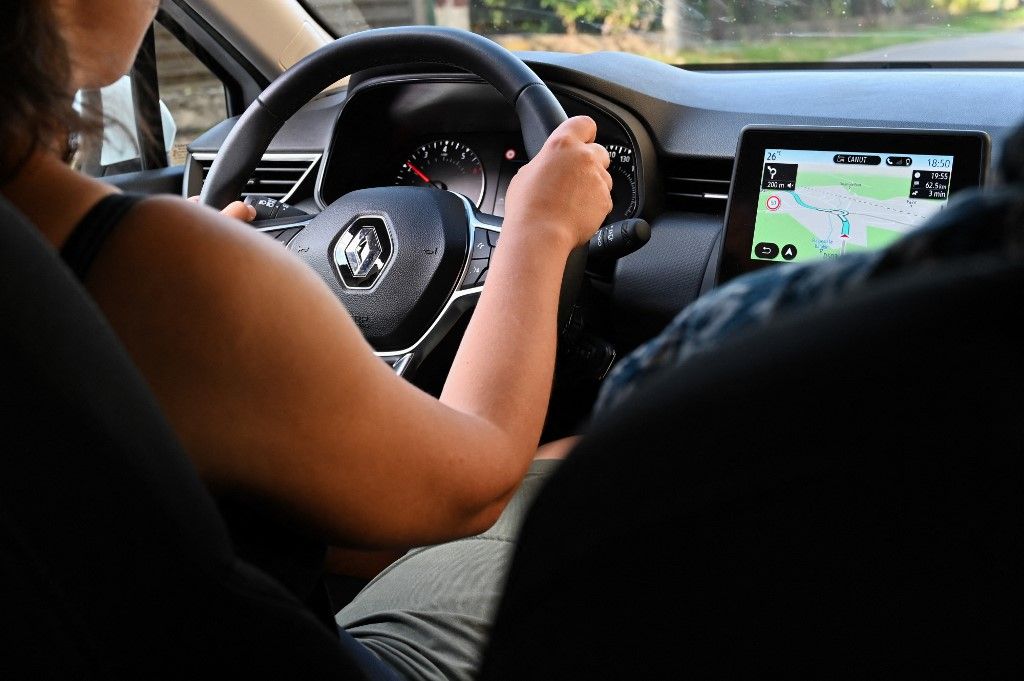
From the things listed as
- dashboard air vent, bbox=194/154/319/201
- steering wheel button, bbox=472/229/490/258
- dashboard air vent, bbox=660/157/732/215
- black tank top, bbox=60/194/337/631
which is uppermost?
black tank top, bbox=60/194/337/631

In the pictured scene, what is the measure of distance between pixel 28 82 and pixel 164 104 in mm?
1799

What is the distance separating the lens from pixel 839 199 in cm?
134

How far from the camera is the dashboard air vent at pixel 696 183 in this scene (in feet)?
5.82

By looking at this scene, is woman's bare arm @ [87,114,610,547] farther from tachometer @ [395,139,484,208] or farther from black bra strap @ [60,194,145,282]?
tachometer @ [395,139,484,208]

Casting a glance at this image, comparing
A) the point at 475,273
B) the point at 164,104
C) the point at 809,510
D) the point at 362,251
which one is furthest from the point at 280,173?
the point at 809,510

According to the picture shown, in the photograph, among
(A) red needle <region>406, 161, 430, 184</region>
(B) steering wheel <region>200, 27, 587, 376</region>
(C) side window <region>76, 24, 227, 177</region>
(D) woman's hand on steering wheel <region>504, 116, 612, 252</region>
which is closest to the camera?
(D) woman's hand on steering wheel <region>504, 116, 612, 252</region>

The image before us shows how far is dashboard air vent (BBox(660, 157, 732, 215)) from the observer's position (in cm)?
177

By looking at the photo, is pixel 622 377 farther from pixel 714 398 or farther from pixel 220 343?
pixel 220 343

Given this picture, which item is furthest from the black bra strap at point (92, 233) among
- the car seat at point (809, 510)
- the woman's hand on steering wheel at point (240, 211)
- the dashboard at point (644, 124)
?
the dashboard at point (644, 124)

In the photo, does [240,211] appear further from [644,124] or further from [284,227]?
[644,124]

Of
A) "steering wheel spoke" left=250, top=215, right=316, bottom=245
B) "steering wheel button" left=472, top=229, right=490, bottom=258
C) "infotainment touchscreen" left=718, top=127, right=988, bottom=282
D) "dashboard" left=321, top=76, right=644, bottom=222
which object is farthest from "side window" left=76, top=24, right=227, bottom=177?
"infotainment touchscreen" left=718, top=127, right=988, bottom=282

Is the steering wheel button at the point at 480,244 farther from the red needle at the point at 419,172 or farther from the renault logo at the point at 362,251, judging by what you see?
the red needle at the point at 419,172

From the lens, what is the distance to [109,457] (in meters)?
0.53

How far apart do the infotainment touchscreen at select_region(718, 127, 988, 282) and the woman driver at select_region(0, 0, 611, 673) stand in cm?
67
